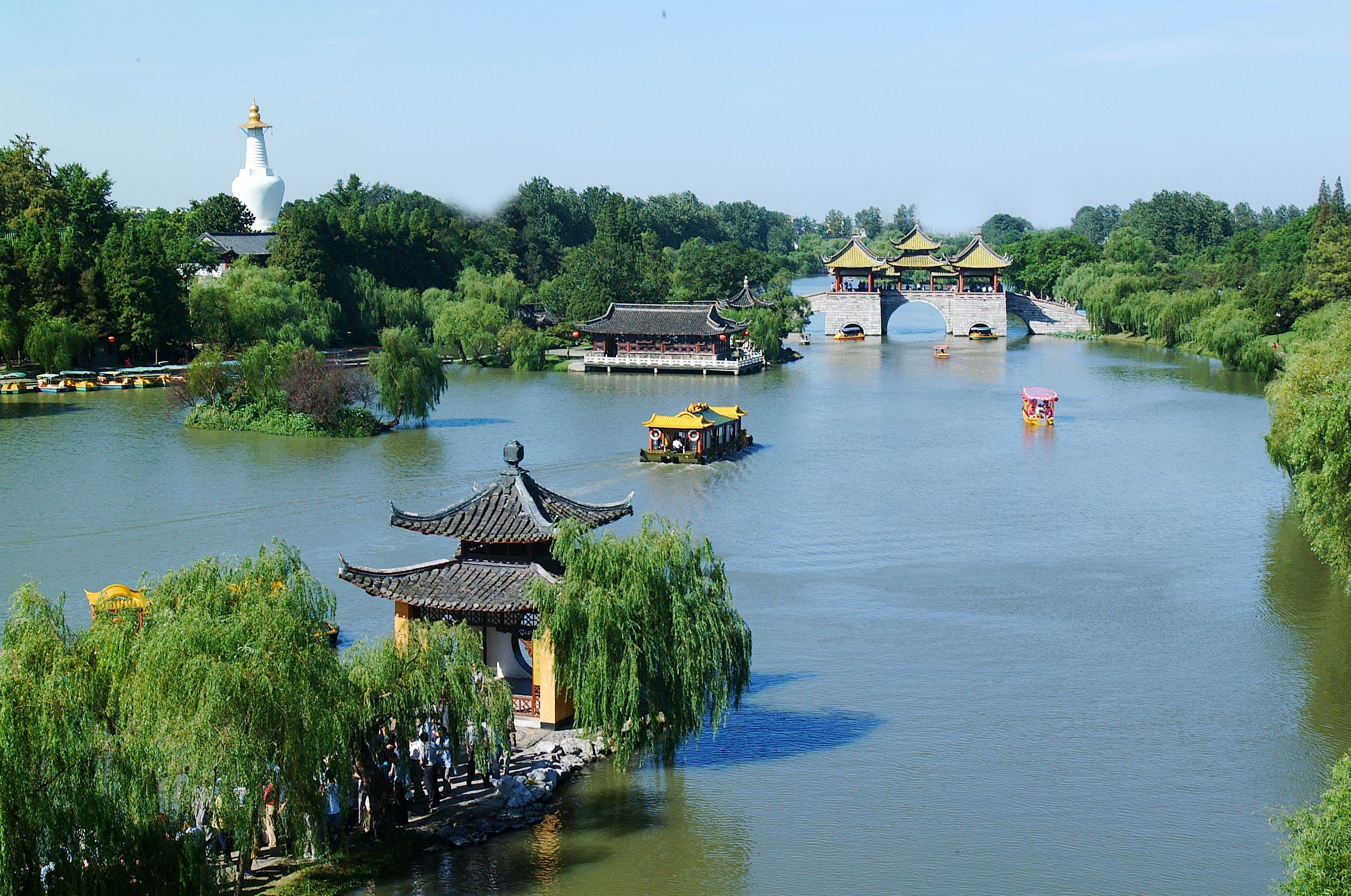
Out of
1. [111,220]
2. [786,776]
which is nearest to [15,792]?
[786,776]

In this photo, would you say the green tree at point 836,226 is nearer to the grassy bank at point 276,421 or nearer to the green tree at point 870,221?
the green tree at point 870,221

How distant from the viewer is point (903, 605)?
64.7ft

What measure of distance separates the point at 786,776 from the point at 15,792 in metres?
7.15

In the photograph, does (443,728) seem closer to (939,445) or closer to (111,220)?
(939,445)

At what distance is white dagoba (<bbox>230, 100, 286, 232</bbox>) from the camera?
63.9 m

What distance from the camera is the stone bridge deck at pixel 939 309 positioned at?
2771 inches

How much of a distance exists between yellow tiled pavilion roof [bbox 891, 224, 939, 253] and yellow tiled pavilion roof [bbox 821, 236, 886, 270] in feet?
13.4

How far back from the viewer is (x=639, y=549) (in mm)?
13023

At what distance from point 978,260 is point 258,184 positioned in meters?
35.2

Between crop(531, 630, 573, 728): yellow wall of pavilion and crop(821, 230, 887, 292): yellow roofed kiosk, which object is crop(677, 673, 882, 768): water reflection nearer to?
crop(531, 630, 573, 728): yellow wall of pavilion

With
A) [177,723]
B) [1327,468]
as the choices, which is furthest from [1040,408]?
[177,723]

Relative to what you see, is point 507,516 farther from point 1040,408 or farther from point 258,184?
point 258,184

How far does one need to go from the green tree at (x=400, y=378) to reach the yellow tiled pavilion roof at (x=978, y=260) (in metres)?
41.7

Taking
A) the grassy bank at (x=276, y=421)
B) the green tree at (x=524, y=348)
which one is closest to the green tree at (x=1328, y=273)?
the green tree at (x=524, y=348)
